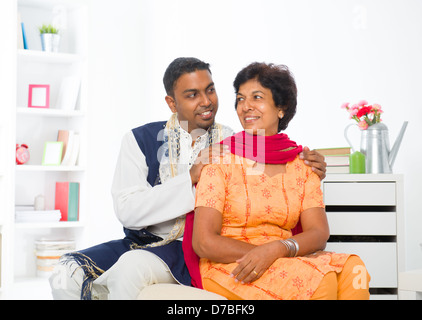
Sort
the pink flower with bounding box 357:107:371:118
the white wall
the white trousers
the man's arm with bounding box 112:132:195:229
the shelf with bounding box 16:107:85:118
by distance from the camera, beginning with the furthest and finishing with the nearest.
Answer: the shelf with bounding box 16:107:85:118 < the white wall < the pink flower with bounding box 357:107:371:118 < the man's arm with bounding box 112:132:195:229 < the white trousers

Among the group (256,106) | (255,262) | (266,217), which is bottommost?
(255,262)

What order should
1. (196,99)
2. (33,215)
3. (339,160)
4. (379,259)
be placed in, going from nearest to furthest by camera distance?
1. (196,99)
2. (379,259)
3. (339,160)
4. (33,215)

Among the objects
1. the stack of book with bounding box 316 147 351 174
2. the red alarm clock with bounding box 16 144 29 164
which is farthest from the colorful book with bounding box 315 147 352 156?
the red alarm clock with bounding box 16 144 29 164

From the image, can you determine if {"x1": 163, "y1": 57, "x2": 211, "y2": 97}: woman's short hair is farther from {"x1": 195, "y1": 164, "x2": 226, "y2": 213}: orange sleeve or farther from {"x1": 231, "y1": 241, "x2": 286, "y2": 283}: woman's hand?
{"x1": 231, "y1": 241, "x2": 286, "y2": 283}: woman's hand

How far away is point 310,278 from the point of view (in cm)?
136

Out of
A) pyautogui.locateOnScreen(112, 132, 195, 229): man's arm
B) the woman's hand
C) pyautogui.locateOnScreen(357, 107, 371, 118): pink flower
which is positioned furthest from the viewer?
pyautogui.locateOnScreen(357, 107, 371, 118): pink flower

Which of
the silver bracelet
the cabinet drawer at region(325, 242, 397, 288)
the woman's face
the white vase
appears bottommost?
the cabinet drawer at region(325, 242, 397, 288)

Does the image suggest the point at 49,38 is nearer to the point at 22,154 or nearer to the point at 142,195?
the point at 22,154

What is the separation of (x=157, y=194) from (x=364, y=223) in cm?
96

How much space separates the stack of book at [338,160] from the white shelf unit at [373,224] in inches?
4.0

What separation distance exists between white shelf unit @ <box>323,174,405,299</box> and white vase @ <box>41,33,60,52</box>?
6.26 ft

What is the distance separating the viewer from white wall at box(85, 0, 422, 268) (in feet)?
9.78

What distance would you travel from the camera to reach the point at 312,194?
1624mm

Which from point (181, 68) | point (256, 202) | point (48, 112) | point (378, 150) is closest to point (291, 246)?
point (256, 202)
